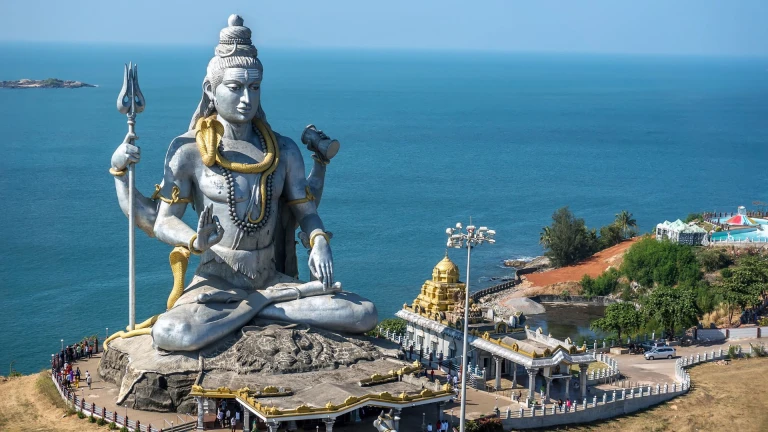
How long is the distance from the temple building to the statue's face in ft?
28.4

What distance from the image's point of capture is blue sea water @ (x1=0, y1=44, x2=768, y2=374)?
178ft

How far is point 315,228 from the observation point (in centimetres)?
3072

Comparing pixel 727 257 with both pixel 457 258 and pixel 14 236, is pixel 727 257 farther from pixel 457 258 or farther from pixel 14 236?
pixel 14 236

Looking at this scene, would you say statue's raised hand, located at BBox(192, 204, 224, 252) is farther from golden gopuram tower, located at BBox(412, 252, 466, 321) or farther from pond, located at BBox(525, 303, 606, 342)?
pond, located at BBox(525, 303, 606, 342)

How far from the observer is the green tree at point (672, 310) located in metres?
40.7

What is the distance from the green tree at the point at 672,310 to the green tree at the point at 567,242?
19242 mm

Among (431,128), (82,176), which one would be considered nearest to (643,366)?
(82,176)

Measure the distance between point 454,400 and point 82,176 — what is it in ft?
177

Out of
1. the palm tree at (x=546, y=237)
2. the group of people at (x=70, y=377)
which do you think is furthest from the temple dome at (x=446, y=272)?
the palm tree at (x=546, y=237)

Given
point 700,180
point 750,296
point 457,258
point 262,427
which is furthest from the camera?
point 700,180

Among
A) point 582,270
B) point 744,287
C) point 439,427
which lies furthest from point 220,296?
point 582,270

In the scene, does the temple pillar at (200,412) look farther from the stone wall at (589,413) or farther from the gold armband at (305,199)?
the stone wall at (589,413)

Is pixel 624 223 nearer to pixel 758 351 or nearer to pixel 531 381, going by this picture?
pixel 758 351

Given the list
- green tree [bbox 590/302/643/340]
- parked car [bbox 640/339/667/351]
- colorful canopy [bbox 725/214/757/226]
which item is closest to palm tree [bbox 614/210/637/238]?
colorful canopy [bbox 725/214/757/226]
